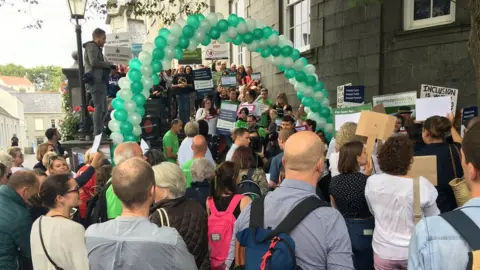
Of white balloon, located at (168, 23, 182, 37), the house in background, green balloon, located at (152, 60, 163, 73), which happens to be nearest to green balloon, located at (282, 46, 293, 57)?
white balloon, located at (168, 23, 182, 37)

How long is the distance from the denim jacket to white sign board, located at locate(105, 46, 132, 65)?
13559 millimetres

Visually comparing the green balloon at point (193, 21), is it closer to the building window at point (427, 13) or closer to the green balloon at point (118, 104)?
the green balloon at point (118, 104)

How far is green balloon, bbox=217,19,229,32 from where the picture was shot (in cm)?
832

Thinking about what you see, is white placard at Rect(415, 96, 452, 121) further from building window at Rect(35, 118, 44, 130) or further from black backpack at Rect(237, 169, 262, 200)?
building window at Rect(35, 118, 44, 130)

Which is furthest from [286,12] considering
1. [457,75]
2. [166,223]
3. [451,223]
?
[451,223]

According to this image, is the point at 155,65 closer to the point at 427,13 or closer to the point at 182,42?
the point at 182,42

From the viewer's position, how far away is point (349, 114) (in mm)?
5945

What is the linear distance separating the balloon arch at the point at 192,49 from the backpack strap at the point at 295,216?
5.74 m

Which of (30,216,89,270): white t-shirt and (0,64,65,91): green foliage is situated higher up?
(0,64,65,91): green foliage

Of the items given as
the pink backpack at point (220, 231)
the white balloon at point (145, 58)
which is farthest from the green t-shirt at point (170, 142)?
the pink backpack at point (220, 231)

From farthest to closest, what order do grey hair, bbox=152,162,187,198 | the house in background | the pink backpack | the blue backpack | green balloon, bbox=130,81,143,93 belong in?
the house in background, green balloon, bbox=130,81,143,93, the pink backpack, grey hair, bbox=152,162,187,198, the blue backpack

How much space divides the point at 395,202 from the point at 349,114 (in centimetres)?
325

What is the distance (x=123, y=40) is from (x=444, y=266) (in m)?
16.3

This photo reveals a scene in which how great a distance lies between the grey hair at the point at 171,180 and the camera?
2.78 metres
